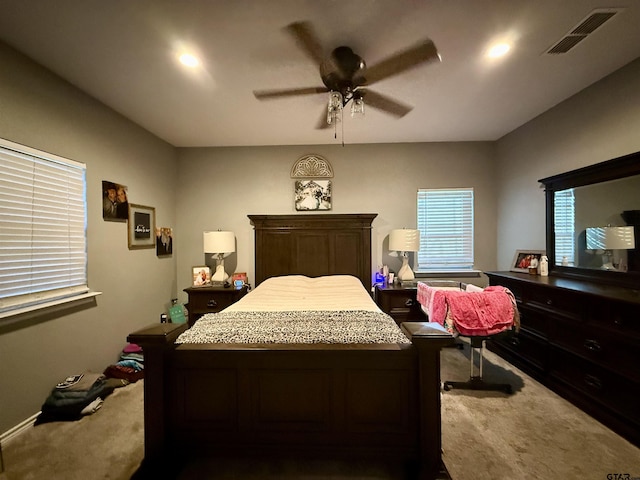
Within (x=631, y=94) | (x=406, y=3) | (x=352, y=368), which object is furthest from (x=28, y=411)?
(x=631, y=94)

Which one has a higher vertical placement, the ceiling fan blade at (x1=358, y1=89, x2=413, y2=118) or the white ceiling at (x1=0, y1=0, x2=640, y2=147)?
the white ceiling at (x1=0, y1=0, x2=640, y2=147)

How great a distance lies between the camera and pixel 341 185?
3895 millimetres

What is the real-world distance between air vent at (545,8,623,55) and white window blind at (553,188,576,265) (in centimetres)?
141

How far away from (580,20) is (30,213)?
401cm

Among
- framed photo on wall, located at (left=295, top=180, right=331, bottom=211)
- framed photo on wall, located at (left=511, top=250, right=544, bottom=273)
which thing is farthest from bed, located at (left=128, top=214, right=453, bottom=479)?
framed photo on wall, located at (left=295, top=180, right=331, bottom=211)

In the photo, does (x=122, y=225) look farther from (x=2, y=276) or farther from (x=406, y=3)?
(x=406, y=3)

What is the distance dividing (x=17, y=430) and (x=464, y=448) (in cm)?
308

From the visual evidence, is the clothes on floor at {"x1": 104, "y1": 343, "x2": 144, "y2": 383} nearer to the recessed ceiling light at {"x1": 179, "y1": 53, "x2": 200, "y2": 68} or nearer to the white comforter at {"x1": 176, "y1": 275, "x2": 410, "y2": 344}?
the white comforter at {"x1": 176, "y1": 275, "x2": 410, "y2": 344}

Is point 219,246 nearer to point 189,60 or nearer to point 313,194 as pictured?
point 313,194

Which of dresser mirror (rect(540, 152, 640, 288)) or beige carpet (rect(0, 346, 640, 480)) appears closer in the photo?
beige carpet (rect(0, 346, 640, 480))

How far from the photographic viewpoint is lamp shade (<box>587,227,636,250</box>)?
2.24 meters

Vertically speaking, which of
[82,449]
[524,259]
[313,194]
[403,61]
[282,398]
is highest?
[403,61]

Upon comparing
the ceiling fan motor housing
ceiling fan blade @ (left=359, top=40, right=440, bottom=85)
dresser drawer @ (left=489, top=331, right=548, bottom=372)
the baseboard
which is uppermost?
ceiling fan blade @ (left=359, top=40, right=440, bottom=85)

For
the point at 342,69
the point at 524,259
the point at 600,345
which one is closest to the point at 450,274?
the point at 524,259
